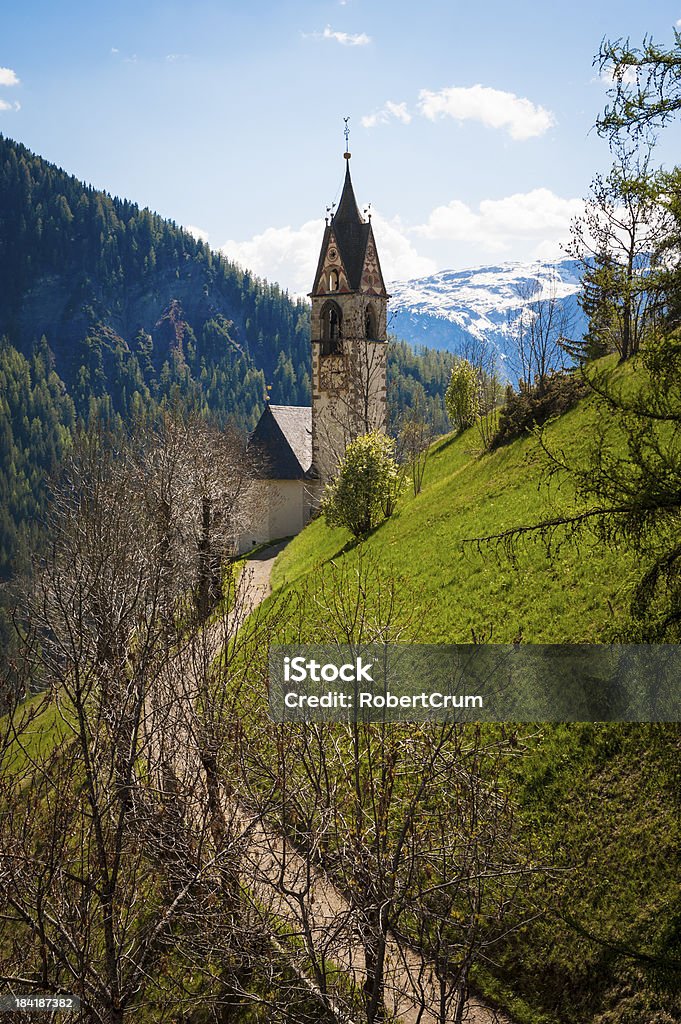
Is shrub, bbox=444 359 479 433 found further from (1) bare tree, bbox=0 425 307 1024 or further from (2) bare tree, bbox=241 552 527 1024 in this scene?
(2) bare tree, bbox=241 552 527 1024

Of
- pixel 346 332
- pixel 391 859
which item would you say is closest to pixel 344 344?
pixel 346 332

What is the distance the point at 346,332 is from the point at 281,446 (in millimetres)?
8004

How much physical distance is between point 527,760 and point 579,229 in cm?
1579

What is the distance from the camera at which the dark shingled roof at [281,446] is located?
44000 mm

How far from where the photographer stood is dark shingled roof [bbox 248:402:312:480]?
44.0 metres

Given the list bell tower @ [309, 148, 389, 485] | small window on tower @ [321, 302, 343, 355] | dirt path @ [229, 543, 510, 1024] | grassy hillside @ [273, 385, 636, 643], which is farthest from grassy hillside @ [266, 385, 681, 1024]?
small window on tower @ [321, 302, 343, 355]

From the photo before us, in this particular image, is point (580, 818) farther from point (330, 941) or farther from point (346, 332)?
point (346, 332)

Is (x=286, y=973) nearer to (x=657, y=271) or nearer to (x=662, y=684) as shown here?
(x=662, y=684)

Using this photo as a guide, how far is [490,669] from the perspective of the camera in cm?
1402

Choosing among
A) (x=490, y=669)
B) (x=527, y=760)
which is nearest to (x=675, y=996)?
(x=527, y=760)

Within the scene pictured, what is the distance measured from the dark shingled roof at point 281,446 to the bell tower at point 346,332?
3.02 metres

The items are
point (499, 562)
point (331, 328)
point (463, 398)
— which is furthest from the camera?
point (331, 328)

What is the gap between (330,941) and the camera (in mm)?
6648

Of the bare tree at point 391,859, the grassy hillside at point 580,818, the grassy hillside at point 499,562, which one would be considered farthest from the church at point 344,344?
the bare tree at point 391,859
